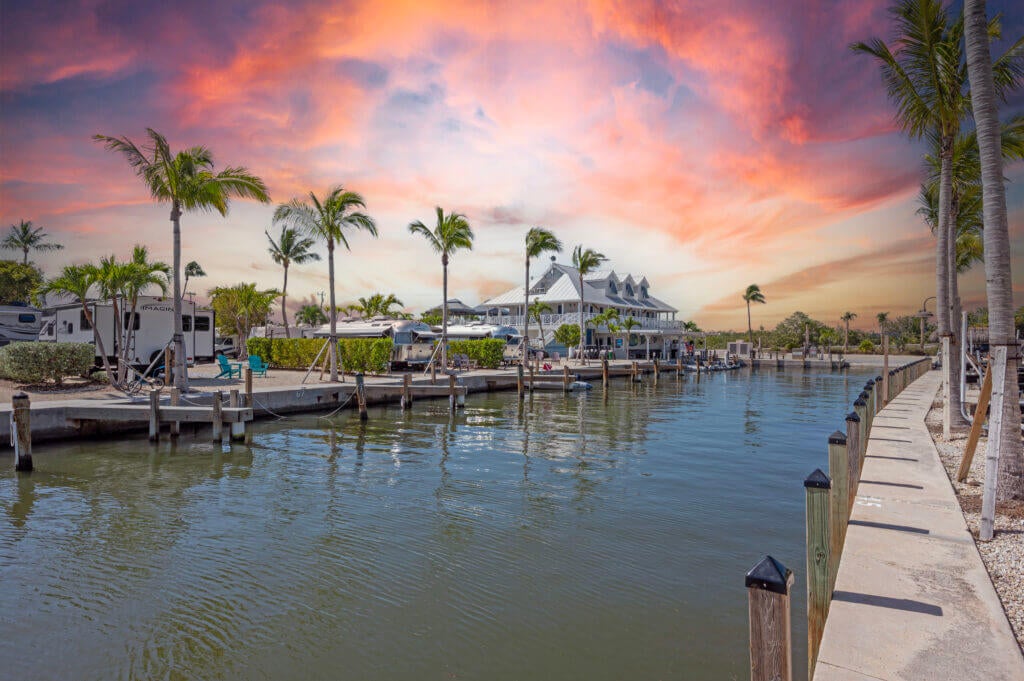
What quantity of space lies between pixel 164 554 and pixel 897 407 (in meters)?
20.6

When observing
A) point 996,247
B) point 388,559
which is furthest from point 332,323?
point 996,247

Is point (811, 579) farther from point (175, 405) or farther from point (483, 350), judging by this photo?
point (483, 350)

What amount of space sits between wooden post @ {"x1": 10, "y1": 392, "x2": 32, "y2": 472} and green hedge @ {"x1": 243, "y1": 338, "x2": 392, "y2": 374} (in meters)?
17.3

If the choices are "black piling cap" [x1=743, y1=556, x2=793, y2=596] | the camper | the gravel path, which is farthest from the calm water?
the camper

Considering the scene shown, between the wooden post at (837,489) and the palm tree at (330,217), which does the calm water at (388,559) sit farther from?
the palm tree at (330,217)

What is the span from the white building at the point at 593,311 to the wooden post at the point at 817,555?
5125cm

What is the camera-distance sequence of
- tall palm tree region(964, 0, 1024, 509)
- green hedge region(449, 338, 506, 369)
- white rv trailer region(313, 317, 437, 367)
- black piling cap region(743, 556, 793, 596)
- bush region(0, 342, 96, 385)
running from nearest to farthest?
black piling cap region(743, 556, 793, 596) < tall palm tree region(964, 0, 1024, 509) < bush region(0, 342, 96, 385) < white rv trailer region(313, 317, 437, 367) < green hedge region(449, 338, 506, 369)

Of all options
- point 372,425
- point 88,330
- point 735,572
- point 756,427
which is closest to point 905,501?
point 735,572

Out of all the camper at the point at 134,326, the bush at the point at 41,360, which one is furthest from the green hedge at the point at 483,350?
the bush at the point at 41,360

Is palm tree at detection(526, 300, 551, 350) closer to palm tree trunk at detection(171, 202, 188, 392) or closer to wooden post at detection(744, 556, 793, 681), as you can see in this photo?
palm tree trunk at detection(171, 202, 188, 392)

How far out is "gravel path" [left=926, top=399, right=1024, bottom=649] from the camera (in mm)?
4789

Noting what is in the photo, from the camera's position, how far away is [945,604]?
15.4ft

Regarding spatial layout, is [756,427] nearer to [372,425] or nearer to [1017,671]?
[372,425]

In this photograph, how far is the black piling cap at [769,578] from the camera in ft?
8.85
